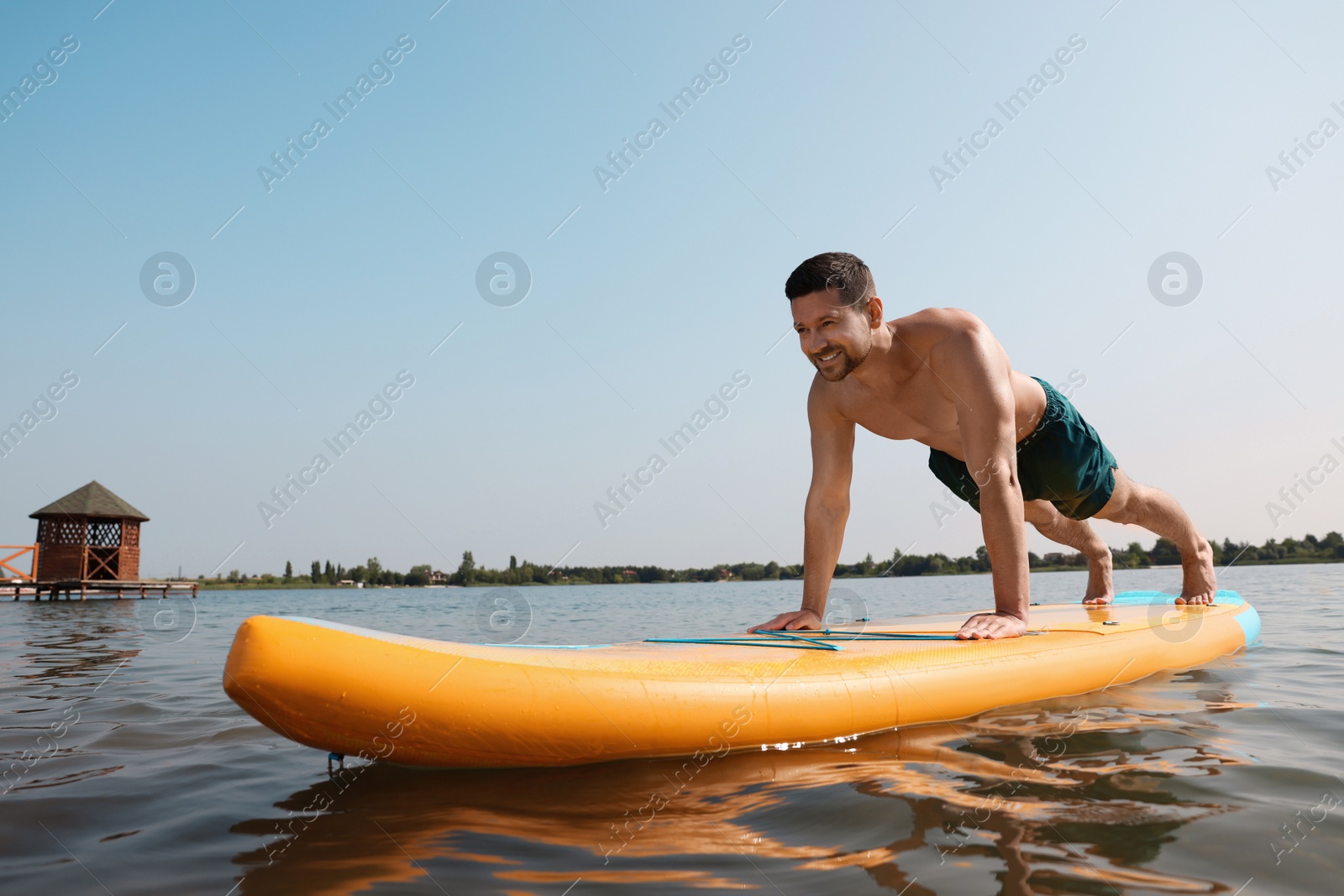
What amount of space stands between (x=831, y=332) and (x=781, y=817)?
209cm

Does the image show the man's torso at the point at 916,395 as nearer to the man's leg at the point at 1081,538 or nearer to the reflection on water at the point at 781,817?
the man's leg at the point at 1081,538

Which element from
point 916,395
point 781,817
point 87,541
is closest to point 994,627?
point 916,395

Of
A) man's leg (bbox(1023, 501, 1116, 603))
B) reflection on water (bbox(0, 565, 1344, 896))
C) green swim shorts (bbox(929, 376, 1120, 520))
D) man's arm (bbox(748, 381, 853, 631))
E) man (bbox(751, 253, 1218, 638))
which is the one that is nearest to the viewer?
reflection on water (bbox(0, 565, 1344, 896))

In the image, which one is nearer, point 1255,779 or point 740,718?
point 1255,779

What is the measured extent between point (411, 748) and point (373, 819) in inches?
10.3

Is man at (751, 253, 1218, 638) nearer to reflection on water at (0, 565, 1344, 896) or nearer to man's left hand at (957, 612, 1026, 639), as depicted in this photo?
man's left hand at (957, 612, 1026, 639)

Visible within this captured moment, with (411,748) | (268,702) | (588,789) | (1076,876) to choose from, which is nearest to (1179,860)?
(1076,876)

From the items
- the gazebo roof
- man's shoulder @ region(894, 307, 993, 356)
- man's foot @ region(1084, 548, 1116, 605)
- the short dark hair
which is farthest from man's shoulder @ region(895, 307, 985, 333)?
the gazebo roof

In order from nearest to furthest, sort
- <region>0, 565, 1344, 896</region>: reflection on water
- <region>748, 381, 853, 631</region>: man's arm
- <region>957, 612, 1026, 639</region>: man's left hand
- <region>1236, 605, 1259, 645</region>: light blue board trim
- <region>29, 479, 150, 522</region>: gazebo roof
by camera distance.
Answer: <region>0, 565, 1344, 896</region>: reflection on water
<region>957, 612, 1026, 639</region>: man's left hand
<region>748, 381, 853, 631</region>: man's arm
<region>1236, 605, 1259, 645</region>: light blue board trim
<region>29, 479, 150, 522</region>: gazebo roof

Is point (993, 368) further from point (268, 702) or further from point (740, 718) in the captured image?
point (268, 702)

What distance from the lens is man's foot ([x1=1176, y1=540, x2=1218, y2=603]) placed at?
496 centimetres

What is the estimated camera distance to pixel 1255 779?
213cm

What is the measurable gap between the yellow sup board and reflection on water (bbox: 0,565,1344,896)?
0.08m

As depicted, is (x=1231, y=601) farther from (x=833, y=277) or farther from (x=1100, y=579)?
(x=833, y=277)
